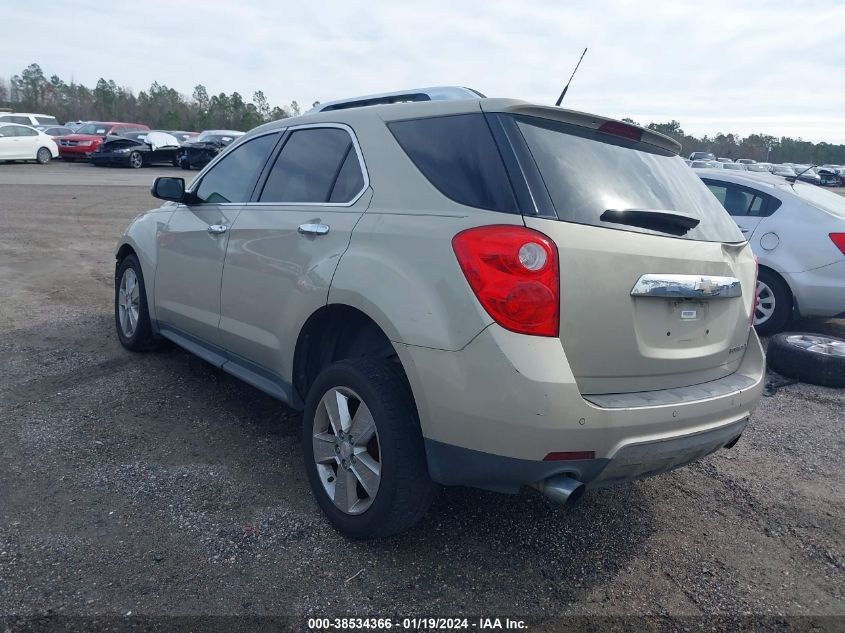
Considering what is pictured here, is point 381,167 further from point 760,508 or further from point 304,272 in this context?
point 760,508

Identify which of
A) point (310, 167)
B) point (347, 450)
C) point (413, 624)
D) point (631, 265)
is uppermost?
point (310, 167)

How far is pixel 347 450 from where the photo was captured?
9.82 feet

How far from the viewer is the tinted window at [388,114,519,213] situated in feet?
8.70

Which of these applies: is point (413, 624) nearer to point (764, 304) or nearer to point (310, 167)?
point (310, 167)

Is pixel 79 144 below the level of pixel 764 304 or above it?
above

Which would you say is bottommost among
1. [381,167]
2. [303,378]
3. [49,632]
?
[49,632]

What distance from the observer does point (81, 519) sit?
306cm

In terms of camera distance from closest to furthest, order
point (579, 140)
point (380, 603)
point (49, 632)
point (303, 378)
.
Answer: point (49, 632) < point (380, 603) < point (579, 140) < point (303, 378)

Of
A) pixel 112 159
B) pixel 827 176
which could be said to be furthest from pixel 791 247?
pixel 827 176

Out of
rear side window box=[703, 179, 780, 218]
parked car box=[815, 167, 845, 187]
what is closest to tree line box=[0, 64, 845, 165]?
parked car box=[815, 167, 845, 187]

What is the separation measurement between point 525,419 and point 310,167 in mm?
1923

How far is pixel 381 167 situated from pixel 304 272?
612 mm

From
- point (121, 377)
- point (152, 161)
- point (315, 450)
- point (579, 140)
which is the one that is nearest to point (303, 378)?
point (315, 450)

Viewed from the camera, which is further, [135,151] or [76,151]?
[76,151]
